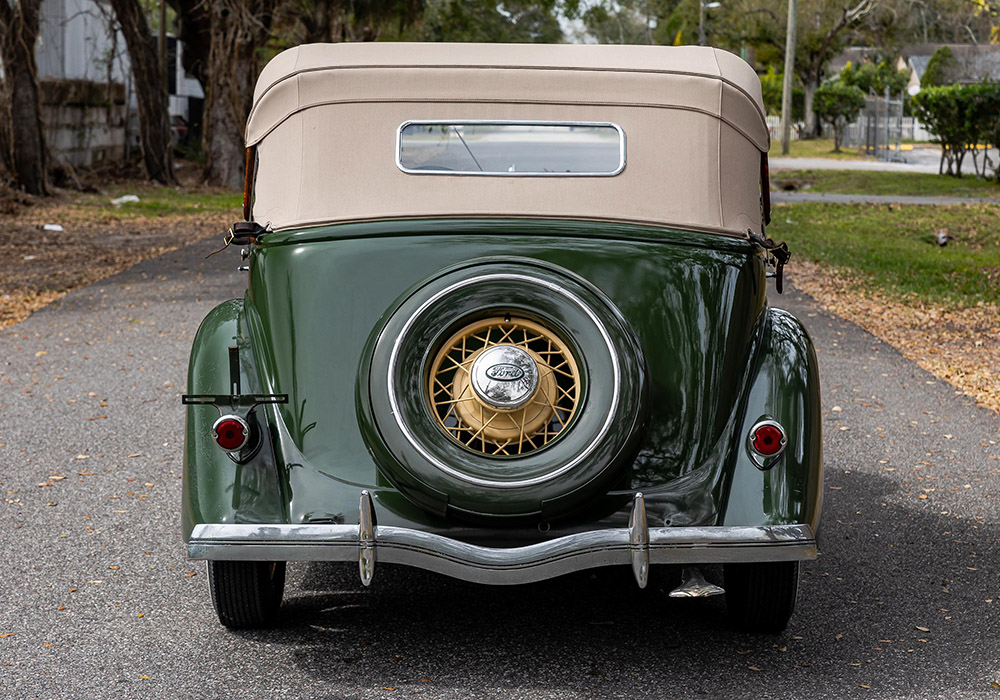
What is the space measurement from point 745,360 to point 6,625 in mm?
2668

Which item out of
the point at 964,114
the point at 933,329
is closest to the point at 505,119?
the point at 933,329

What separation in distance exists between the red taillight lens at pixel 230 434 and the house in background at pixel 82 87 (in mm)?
21431

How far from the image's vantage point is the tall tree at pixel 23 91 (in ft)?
62.7

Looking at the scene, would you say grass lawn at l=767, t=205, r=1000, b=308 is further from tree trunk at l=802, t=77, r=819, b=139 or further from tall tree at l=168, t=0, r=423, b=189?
tree trunk at l=802, t=77, r=819, b=139

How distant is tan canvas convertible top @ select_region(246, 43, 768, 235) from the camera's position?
4148mm

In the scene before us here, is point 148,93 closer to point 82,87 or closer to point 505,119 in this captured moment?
point 82,87

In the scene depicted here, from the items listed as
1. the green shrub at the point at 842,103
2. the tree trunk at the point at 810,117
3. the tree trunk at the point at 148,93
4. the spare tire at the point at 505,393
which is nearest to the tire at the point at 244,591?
the spare tire at the point at 505,393

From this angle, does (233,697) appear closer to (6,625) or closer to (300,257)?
(6,625)

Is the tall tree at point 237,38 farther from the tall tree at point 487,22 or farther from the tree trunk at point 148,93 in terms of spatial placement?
the tall tree at point 487,22

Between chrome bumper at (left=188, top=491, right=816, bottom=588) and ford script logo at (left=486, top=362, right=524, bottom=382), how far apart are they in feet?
1.61

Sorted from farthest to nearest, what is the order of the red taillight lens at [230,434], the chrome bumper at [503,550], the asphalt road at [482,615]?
the red taillight lens at [230,434] → the asphalt road at [482,615] → the chrome bumper at [503,550]

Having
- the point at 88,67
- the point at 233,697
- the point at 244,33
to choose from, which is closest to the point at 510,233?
the point at 233,697

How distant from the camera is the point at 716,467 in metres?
3.72

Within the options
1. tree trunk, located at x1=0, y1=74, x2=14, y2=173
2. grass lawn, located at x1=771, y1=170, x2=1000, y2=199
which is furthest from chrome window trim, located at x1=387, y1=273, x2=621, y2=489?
grass lawn, located at x1=771, y1=170, x2=1000, y2=199
